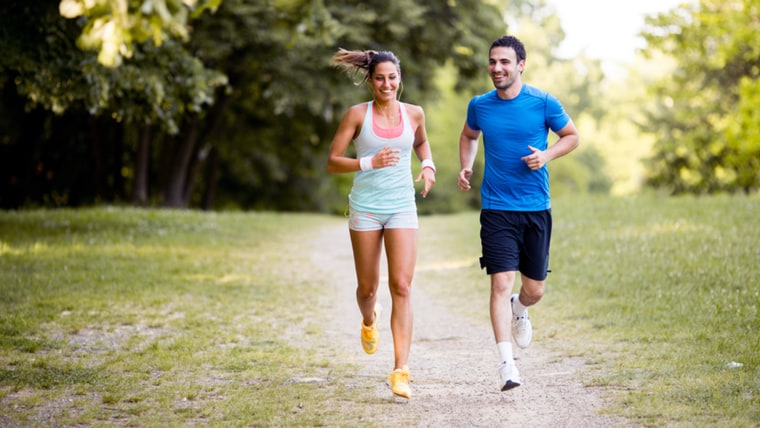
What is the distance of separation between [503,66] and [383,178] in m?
1.18

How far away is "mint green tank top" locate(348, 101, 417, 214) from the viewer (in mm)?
6258

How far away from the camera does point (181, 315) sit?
32.5 feet

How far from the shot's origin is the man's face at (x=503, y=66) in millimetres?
6406

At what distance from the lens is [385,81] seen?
6.31 metres

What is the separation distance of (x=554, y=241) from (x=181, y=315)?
7567mm

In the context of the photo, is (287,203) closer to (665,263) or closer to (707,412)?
(665,263)

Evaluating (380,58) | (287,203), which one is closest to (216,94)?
(287,203)

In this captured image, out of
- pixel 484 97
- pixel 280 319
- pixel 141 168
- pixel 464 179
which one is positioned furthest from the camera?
pixel 141 168

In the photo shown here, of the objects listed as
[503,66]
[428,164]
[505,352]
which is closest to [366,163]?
[428,164]

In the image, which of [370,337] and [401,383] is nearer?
[401,383]

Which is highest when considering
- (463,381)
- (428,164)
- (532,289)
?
(428,164)

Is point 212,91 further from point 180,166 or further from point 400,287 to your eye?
point 400,287

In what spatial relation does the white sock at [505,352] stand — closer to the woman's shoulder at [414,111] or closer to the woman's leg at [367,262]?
the woman's leg at [367,262]

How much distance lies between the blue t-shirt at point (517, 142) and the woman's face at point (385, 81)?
2.38ft
